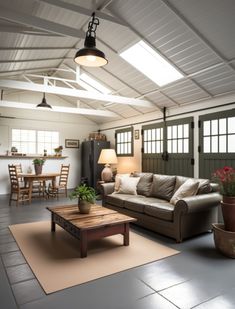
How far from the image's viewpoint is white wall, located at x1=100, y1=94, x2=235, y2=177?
15.2 ft

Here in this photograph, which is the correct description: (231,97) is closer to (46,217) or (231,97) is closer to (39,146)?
(46,217)

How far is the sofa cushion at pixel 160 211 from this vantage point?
3398 mm

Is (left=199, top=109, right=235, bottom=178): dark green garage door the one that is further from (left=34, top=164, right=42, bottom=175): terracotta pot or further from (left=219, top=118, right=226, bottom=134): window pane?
(left=34, top=164, right=42, bottom=175): terracotta pot

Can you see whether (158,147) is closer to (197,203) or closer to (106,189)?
(106,189)

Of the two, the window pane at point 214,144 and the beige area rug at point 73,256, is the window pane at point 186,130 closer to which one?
the window pane at point 214,144

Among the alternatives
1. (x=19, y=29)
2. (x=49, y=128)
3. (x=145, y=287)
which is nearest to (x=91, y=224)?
(x=145, y=287)

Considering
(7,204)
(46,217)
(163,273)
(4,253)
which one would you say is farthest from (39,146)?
(163,273)

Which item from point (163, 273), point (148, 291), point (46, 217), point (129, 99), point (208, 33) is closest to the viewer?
point (148, 291)

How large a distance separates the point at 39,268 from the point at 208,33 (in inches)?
148

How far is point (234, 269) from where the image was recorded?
2484mm

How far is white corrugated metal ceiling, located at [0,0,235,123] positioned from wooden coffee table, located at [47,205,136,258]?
7.90ft

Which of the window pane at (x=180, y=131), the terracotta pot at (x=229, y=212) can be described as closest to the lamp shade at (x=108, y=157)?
the window pane at (x=180, y=131)

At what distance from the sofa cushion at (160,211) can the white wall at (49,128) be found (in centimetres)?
518

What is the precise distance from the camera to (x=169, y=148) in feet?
18.6
